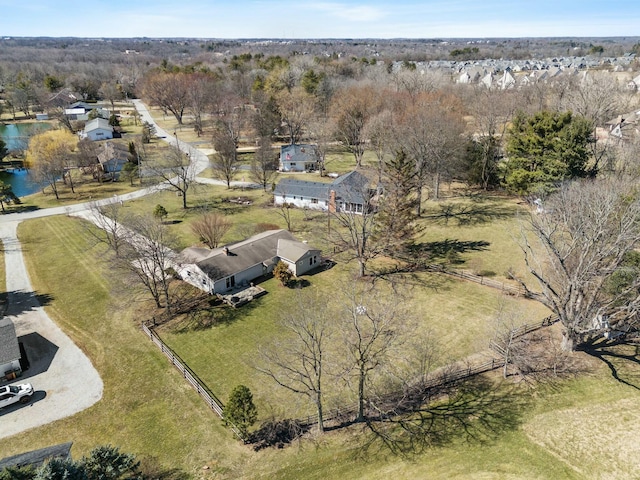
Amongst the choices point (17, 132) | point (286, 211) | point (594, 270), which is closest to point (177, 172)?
point (286, 211)

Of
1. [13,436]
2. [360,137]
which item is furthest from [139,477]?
[360,137]

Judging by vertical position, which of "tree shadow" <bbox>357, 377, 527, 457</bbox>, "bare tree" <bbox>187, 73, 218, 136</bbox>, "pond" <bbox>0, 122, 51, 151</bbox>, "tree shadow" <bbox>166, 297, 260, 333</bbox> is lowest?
"tree shadow" <bbox>357, 377, 527, 457</bbox>

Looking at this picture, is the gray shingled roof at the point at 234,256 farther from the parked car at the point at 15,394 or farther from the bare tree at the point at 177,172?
the bare tree at the point at 177,172

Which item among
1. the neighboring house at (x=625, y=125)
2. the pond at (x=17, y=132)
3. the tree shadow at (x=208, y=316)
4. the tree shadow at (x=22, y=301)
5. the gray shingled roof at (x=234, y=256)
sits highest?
the neighboring house at (x=625, y=125)

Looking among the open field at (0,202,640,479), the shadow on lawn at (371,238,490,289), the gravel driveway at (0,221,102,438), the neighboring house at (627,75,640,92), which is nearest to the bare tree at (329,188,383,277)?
the shadow on lawn at (371,238,490,289)

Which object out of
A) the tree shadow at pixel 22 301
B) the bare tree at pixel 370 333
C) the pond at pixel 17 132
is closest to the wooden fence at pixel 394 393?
the bare tree at pixel 370 333

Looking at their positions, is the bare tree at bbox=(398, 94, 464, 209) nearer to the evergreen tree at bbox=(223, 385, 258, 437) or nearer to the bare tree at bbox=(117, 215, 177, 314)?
the bare tree at bbox=(117, 215, 177, 314)
